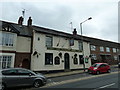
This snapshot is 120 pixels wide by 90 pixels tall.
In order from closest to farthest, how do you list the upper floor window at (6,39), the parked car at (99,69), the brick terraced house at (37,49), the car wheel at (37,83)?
the car wheel at (37,83) → the upper floor window at (6,39) → the brick terraced house at (37,49) → the parked car at (99,69)

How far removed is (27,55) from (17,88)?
8.20 m

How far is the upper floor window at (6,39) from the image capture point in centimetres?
1402

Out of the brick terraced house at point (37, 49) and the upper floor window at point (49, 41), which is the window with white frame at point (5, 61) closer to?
the brick terraced house at point (37, 49)

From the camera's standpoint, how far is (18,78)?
307 inches

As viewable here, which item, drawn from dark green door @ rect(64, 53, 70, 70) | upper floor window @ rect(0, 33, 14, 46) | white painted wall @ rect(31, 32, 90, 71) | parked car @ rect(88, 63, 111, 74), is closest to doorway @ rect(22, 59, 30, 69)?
white painted wall @ rect(31, 32, 90, 71)

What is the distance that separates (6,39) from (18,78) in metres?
8.55

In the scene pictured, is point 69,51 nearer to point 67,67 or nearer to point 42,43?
point 67,67

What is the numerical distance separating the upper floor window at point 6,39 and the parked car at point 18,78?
7636mm

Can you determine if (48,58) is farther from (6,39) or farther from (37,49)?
(6,39)

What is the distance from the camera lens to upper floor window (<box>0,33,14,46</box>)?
46.0 feet

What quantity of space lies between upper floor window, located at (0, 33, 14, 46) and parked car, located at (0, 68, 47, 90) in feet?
25.1

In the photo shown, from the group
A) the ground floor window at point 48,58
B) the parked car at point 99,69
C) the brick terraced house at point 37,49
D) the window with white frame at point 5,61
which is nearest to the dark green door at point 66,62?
the brick terraced house at point 37,49

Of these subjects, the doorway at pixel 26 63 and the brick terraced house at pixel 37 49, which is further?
the doorway at pixel 26 63

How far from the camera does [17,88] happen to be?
8.26 m
